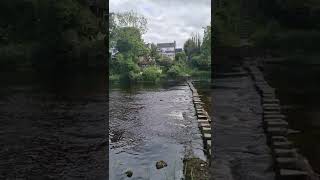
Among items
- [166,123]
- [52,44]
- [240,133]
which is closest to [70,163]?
[52,44]

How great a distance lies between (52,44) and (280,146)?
2.15 m

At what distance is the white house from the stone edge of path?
14293 mm

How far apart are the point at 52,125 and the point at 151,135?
3.09 meters

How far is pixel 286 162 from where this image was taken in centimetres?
272

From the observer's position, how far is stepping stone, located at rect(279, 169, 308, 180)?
2.63 metres

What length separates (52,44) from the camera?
130 inches

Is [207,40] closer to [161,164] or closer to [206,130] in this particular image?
[206,130]

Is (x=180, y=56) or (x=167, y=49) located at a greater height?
(x=167, y=49)

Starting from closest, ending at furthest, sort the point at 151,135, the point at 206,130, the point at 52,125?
the point at 52,125 → the point at 206,130 → the point at 151,135

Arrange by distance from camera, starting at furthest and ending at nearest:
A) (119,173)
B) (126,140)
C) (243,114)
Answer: (126,140) < (119,173) < (243,114)

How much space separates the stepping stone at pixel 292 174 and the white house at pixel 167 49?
47.3ft

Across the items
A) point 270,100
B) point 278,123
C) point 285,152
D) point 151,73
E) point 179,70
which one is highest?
point 179,70

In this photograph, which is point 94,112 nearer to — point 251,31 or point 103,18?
point 103,18

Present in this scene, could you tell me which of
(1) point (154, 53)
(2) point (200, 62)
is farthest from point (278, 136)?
(1) point (154, 53)
